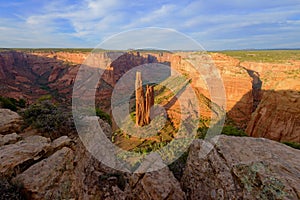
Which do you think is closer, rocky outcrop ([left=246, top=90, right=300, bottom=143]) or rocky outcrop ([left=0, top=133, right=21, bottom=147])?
rocky outcrop ([left=0, top=133, right=21, bottom=147])

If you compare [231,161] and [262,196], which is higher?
[262,196]

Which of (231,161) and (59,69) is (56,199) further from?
(59,69)

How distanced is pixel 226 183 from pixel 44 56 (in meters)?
105

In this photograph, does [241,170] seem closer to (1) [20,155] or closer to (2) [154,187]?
(2) [154,187]

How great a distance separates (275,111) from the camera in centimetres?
2175

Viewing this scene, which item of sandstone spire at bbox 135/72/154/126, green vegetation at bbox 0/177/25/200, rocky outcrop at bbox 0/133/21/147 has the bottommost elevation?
sandstone spire at bbox 135/72/154/126

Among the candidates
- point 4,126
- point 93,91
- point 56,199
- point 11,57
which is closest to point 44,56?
point 11,57

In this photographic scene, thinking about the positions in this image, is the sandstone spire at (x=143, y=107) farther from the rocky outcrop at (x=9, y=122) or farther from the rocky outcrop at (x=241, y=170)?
the rocky outcrop at (x=241, y=170)

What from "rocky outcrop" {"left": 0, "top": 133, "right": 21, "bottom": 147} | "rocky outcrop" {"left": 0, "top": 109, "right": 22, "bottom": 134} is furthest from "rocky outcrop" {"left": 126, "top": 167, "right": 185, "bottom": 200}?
"rocky outcrop" {"left": 0, "top": 109, "right": 22, "bottom": 134}

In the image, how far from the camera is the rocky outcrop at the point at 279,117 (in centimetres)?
2022

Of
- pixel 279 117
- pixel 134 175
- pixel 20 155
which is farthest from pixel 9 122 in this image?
pixel 279 117

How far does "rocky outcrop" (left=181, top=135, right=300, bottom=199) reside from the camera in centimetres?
307

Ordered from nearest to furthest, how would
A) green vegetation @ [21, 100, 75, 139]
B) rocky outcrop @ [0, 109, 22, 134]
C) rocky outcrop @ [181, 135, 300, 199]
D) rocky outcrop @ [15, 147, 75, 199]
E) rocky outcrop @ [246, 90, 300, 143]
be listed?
rocky outcrop @ [181, 135, 300, 199], rocky outcrop @ [15, 147, 75, 199], rocky outcrop @ [0, 109, 22, 134], green vegetation @ [21, 100, 75, 139], rocky outcrop @ [246, 90, 300, 143]

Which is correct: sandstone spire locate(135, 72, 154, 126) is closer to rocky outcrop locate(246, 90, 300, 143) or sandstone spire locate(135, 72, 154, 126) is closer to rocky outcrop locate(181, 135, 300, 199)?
rocky outcrop locate(246, 90, 300, 143)
